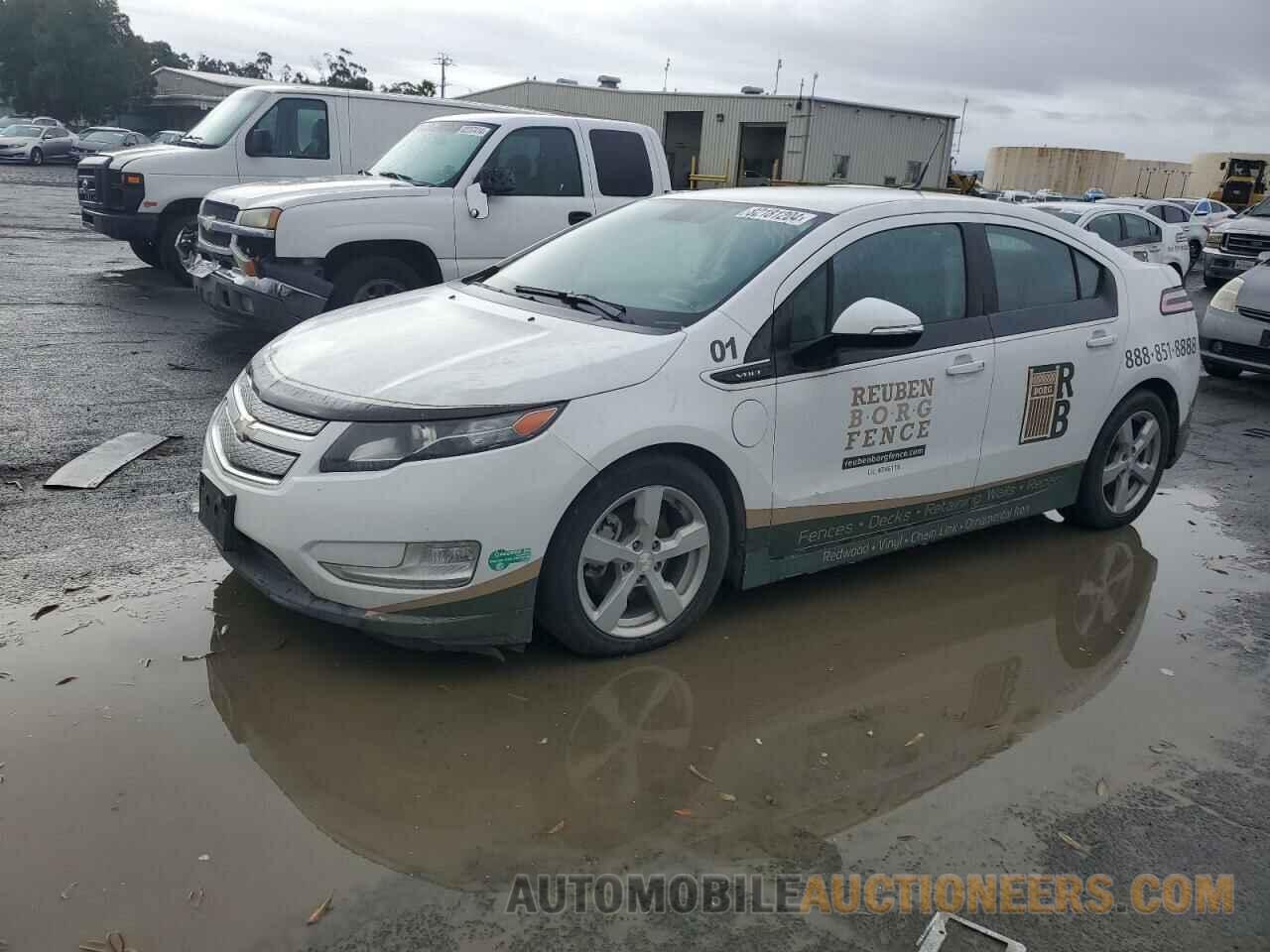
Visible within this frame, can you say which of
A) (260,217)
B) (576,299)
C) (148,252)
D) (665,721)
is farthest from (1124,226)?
(665,721)

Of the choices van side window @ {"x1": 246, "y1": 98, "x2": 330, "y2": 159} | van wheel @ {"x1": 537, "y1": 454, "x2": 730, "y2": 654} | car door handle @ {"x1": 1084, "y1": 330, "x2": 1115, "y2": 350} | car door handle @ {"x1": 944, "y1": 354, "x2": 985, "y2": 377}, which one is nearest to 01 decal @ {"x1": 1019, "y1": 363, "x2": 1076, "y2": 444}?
car door handle @ {"x1": 1084, "y1": 330, "x2": 1115, "y2": 350}

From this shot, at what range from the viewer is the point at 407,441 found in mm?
3566

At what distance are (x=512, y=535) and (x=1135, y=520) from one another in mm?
4185

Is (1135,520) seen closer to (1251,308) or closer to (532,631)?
(532,631)

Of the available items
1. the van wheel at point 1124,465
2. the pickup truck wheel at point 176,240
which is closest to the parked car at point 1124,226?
the van wheel at point 1124,465

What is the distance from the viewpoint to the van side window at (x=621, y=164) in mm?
9305

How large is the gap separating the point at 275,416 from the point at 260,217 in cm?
481

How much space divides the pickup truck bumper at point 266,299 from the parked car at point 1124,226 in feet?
34.4

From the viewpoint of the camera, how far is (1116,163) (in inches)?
2441

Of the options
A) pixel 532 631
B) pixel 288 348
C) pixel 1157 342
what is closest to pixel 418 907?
pixel 532 631

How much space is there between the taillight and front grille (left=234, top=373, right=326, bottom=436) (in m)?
4.52

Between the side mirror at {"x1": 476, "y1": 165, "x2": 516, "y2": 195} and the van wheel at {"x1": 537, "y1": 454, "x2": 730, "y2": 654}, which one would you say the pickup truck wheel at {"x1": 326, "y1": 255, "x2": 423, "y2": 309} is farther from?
the van wheel at {"x1": 537, "y1": 454, "x2": 730, "y2": 654}

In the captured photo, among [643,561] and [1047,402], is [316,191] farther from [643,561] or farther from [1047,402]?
[1047,402]

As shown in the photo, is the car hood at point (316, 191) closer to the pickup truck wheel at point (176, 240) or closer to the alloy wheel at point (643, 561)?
the pickup truck wheel at point (176, 240)
